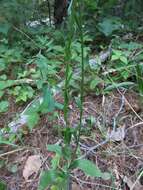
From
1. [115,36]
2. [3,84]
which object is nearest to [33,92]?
[3,84]

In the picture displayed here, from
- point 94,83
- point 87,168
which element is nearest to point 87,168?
point 87,168

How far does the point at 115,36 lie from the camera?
2355 mm

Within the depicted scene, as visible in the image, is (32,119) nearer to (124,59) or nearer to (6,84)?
(6,84)

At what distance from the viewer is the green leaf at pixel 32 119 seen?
165cm

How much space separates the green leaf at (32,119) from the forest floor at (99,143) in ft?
0.20

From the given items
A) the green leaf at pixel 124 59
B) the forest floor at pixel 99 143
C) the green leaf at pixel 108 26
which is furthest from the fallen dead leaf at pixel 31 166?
the green leaf at pixel 108 26

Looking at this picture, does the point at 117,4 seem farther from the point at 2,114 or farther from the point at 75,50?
the point at 2,114

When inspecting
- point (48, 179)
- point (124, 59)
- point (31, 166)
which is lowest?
point (31, 166)

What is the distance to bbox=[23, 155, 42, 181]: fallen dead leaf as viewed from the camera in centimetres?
156

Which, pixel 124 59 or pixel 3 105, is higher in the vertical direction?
pixel 124 59

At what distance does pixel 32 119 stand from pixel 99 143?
31 cm

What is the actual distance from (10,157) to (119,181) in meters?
0.48

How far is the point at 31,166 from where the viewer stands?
5.15ft

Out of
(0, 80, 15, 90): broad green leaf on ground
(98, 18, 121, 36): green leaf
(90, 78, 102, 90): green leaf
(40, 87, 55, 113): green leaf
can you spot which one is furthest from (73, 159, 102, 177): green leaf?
(98, 18, 121, 36): green leaf
